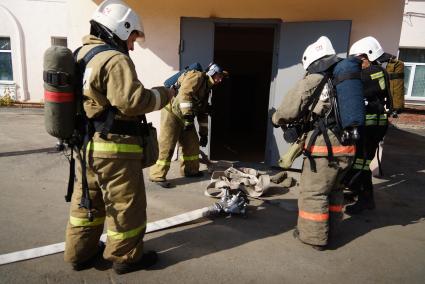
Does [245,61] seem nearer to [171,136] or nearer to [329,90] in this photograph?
[171,136]

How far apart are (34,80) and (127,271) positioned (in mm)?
11523

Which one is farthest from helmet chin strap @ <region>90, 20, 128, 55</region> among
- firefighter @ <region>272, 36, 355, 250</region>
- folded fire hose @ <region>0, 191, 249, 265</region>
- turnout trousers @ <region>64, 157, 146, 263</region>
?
folded fire hose @ <region>0, 191, 249, 265</region>

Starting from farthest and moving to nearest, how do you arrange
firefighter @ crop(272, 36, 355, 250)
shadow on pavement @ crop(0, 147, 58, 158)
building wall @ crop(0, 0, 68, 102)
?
1. building wall @ crop(0, 0, 68, 102)
2. shadow on pavement @ crop(0, 147, 58, 158)
3. firefighter @ crop(272, 36, 355, 250)

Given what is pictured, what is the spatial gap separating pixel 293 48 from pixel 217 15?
4.18ft

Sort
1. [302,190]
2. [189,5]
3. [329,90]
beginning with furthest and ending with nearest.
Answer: [189,5] < [302,190] < [329,90]

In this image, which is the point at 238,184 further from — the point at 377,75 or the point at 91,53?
the point at 91,53

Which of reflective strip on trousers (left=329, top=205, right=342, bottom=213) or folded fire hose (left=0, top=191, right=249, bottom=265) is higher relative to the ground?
reflective strip on trousers (left=329, top=205, right=342, bottom=213)

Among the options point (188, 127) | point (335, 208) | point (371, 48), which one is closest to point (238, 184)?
point (188, 127)

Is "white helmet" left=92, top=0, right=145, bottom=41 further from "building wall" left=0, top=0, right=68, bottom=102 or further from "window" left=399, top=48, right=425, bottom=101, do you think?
"window" left=399, top=48, right=425, bottom=101

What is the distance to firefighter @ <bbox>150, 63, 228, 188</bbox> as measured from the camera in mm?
4501

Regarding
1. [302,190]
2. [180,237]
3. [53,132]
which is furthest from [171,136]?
[53,132]

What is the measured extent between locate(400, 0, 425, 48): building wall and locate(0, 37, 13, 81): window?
13546mm

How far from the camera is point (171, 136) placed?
4750mm

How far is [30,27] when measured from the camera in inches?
464
